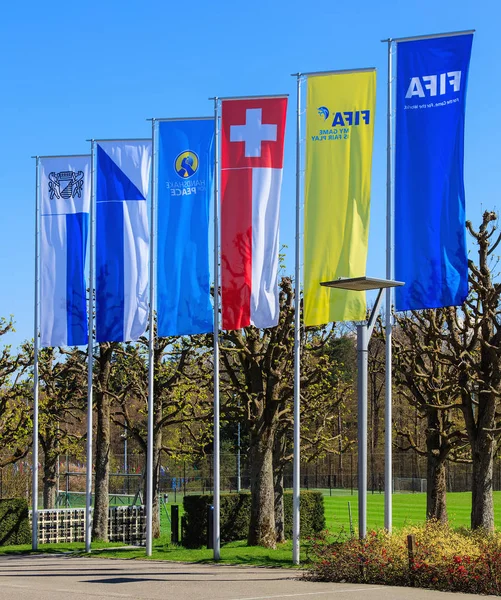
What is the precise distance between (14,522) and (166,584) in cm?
Result: 1425

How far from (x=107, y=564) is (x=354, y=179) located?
10.4 m

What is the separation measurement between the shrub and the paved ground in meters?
0.45

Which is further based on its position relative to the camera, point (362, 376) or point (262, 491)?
point (262, 491)

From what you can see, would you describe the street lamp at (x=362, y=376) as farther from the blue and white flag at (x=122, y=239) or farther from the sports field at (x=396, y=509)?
the sports field at (x=396, y=509)

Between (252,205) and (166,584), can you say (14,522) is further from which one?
(252,205)

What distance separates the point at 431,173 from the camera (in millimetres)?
19281

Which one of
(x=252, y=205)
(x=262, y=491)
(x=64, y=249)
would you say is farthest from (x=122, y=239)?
(x=262, y=491)

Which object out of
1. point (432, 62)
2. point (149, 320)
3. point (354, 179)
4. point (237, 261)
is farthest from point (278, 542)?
point (432, 62)

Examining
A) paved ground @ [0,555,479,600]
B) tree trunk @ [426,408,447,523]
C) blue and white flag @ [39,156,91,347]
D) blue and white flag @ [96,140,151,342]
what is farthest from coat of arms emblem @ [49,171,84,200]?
tree trunk @ [426,408,447,523]

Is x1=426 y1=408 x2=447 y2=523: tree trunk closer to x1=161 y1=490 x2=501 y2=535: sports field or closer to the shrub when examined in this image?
x1=161 y1=490 x2=501 y2=535: sports field

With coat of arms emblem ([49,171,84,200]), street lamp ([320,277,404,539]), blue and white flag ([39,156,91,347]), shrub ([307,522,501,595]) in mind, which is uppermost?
coat of arms emblem ([49,171,84,200])

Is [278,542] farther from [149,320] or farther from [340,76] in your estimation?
[340,76]

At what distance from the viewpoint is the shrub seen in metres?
16.2

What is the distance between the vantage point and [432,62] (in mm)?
19109
